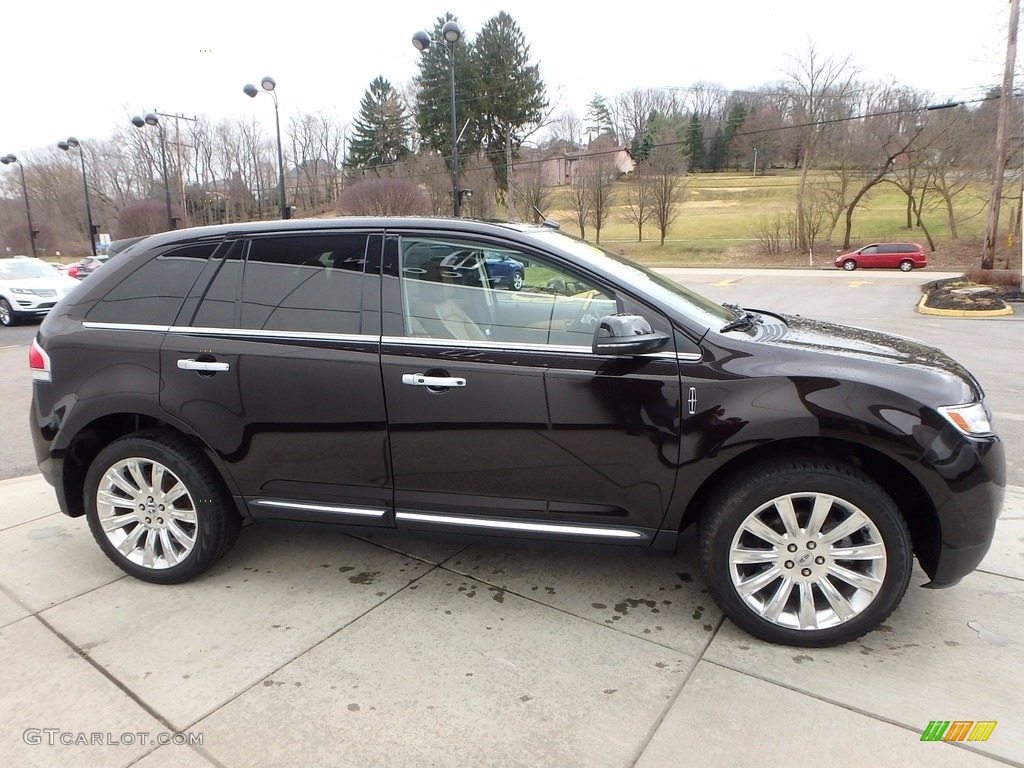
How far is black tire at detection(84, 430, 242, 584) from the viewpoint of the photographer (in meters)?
3.30

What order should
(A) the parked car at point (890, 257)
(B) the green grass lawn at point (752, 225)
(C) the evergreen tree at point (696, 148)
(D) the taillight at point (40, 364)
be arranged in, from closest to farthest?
(D) the taillight at point (40, 364)
(A) the parked car at point (890, 257)
(B) the green grass lawn at point (752, 225)
(C) the evergreen tree at point (696, 148)

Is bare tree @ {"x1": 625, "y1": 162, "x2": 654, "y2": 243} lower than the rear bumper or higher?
higher

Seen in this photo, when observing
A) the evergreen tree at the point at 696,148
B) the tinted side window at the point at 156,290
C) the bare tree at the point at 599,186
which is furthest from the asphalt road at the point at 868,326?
the evergreen tree at the point at 696,148

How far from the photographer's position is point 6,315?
16297 millimetres

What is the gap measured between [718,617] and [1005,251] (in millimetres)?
32829

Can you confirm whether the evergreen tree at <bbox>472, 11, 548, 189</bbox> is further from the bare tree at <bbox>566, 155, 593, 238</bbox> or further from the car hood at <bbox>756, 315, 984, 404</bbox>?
the car hood at <bbox>756, 315, 984, 404</bbox>

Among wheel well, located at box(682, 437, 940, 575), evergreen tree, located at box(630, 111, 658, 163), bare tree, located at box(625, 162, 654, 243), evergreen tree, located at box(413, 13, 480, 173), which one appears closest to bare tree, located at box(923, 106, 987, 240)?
bare tree, located at box(625, 162, 654, 243)

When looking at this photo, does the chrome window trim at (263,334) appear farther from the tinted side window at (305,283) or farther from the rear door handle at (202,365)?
the rear door handle at (202,365)

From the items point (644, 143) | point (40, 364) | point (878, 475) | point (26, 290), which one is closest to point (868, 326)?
point (878, 475)

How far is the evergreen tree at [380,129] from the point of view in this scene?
6881cm

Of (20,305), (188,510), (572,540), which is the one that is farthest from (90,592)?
(20,305)
